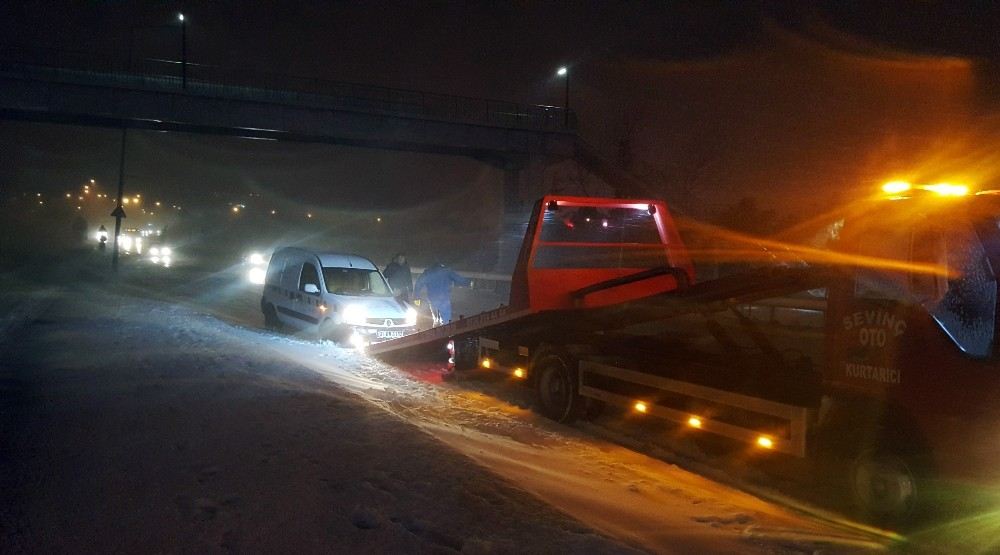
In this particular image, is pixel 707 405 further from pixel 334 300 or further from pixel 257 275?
pixel 257 275

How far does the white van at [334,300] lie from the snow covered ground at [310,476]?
14.1ft

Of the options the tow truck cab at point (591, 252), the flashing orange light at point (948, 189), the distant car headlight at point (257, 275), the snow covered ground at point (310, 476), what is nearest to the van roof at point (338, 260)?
the snow covered ground at point (310, 476)

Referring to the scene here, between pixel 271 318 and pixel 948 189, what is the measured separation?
15182mm

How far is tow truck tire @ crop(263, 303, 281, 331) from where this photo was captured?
18.3 m

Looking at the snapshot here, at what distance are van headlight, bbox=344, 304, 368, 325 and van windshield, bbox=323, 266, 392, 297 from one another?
24.9 inches

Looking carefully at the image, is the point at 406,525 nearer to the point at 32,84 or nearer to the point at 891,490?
the point at 891,490

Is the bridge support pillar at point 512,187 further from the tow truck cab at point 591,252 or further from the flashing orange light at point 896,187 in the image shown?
the flashing orange light at point 896,187

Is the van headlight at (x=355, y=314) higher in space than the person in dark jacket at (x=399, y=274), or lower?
lower

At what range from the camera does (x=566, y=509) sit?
18.5 ft

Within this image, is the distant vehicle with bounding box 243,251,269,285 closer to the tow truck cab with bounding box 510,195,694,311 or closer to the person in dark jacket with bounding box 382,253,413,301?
the person in dark jacket with bounding box 382,253,413,301

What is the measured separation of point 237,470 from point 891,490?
185 inches

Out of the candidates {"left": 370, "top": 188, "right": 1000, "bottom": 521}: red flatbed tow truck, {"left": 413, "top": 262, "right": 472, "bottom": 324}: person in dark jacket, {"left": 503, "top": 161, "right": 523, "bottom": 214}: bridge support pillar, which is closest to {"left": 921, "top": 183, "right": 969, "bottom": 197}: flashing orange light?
{"left": 370, "top": 188, "right": 1000, "bottom": 521}: red flatbed tow truck

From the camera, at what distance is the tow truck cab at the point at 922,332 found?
5.52m

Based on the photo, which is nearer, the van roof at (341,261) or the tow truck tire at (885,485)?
the tow truck tire at (885,485)
